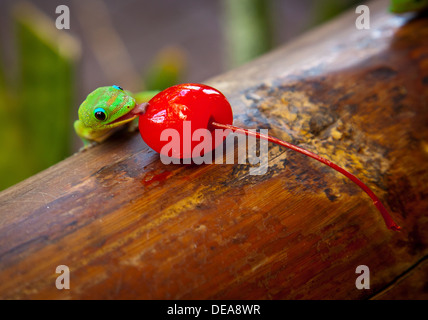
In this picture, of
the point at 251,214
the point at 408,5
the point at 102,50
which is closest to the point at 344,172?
the point at 251,214

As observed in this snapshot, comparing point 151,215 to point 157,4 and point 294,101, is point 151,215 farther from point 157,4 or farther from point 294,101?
point 157,4

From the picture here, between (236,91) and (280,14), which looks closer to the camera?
(236,91)

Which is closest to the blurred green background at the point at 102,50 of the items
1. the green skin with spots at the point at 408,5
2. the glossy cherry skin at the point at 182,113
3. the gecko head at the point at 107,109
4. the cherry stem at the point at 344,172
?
the gecko head at the point at 107,109

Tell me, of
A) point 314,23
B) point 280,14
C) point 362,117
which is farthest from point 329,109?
point 280,14

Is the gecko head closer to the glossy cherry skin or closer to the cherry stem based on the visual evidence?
the glossy cherry skin

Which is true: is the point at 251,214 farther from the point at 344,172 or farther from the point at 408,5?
the point at 408,5

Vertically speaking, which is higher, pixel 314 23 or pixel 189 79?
pixel 314 23

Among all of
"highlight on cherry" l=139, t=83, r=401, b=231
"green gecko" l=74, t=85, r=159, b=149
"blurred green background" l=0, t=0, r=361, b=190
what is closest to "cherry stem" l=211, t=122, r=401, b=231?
"highlight on cherry" l=139, t=83, r=401, b=231
